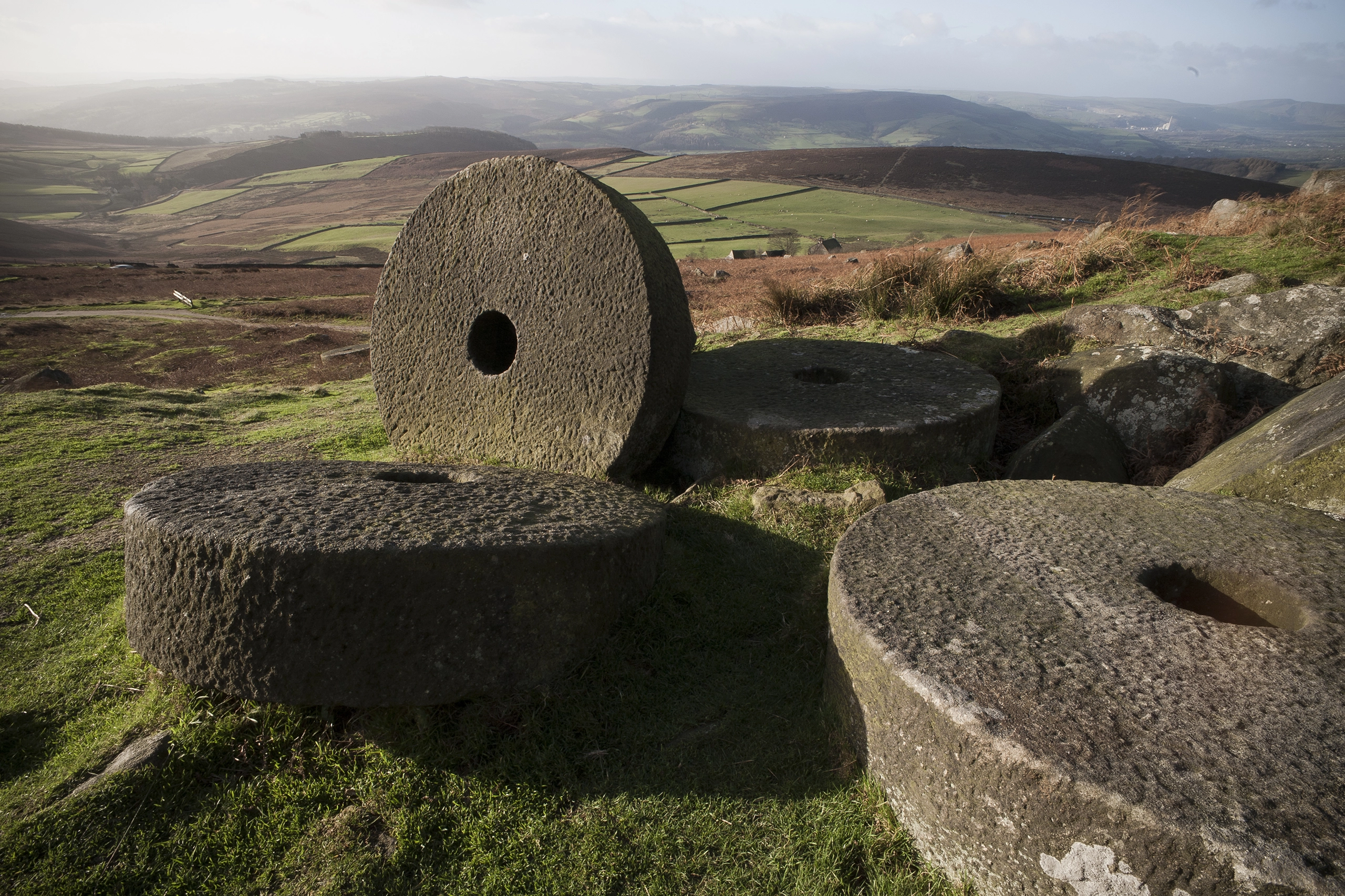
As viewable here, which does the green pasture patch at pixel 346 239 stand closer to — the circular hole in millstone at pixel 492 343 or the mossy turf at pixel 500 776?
the circular hole in millstone at pixel 492 343

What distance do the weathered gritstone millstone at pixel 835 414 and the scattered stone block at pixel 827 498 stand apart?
0.30 meters

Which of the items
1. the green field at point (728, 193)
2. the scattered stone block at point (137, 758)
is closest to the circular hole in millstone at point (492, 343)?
the scattered stone block at point (137, 758)

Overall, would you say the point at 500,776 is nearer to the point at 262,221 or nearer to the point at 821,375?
the point at 821,375

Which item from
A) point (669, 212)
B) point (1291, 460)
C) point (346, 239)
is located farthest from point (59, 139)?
point (1291, 460)

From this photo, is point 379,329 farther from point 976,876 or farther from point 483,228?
point 976,876

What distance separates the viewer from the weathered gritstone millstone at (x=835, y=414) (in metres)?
4.41

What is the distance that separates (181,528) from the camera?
103 inches

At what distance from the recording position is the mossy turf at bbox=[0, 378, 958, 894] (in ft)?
7.86

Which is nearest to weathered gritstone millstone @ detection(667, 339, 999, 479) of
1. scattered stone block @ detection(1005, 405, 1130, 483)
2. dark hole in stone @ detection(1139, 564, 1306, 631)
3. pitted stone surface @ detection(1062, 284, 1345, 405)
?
scattered stone block @ detection(1005, 405, 1130, 483)

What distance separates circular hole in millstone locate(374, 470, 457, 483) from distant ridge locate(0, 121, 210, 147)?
407 ft

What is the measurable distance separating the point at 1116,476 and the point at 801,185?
4546 centimetres

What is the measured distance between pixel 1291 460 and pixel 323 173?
3480 inches

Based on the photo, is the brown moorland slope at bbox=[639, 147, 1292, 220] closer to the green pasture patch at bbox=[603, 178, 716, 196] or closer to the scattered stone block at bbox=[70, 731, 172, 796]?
the green pasture patch at bbox=[603, 178, 716, 196]

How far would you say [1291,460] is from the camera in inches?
135
